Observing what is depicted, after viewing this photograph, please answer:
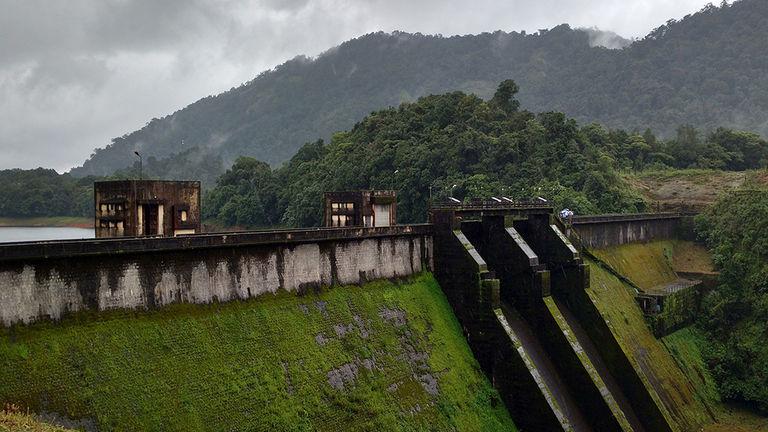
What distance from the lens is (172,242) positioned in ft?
67.3

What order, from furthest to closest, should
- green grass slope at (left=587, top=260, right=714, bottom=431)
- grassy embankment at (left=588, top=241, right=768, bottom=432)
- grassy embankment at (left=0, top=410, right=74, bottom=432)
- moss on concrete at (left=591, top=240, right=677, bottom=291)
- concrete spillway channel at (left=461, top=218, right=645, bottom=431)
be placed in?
1. moss on concrete at (left=591, top=240, right=677, bottom=291)
2. grassy embankment at (left=588, top=241, right=768, bottom=432)
3. green grass slope at (left=587, top=260, right=714, bottom=431)
4. concrete spillway channel at (left=461, top=218, right=645, bottom=431)
5. grassy embankment at (left=0, top=410, right=74, bottom=432)

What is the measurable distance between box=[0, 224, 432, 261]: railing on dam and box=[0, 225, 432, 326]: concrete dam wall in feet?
0.09

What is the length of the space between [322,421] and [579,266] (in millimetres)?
21526

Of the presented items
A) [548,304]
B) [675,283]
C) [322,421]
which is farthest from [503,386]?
[675,283]

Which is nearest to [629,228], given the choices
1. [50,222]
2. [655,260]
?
[655,260]

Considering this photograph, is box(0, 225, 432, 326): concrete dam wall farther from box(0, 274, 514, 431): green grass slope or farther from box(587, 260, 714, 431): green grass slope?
box(587, 260, 714, 431): green grass slope

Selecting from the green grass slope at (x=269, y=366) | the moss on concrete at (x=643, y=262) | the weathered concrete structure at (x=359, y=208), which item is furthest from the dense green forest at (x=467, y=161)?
the green grass slope at (x=269, y=366)

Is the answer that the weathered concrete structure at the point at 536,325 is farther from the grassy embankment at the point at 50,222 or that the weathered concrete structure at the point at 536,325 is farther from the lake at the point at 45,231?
the grassy embankment at the point at 50,222

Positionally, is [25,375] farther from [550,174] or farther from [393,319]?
[550,174]

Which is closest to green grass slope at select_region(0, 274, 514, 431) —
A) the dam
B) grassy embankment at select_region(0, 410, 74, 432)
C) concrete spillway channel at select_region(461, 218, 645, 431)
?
the dam

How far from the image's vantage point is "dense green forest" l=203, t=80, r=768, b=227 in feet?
227

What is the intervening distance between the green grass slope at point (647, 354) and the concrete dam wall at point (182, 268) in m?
15.3

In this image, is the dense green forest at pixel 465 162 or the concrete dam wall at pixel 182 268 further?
the dense green forest at pixel 465 162

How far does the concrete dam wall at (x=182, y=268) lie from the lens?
16938 millimetres
